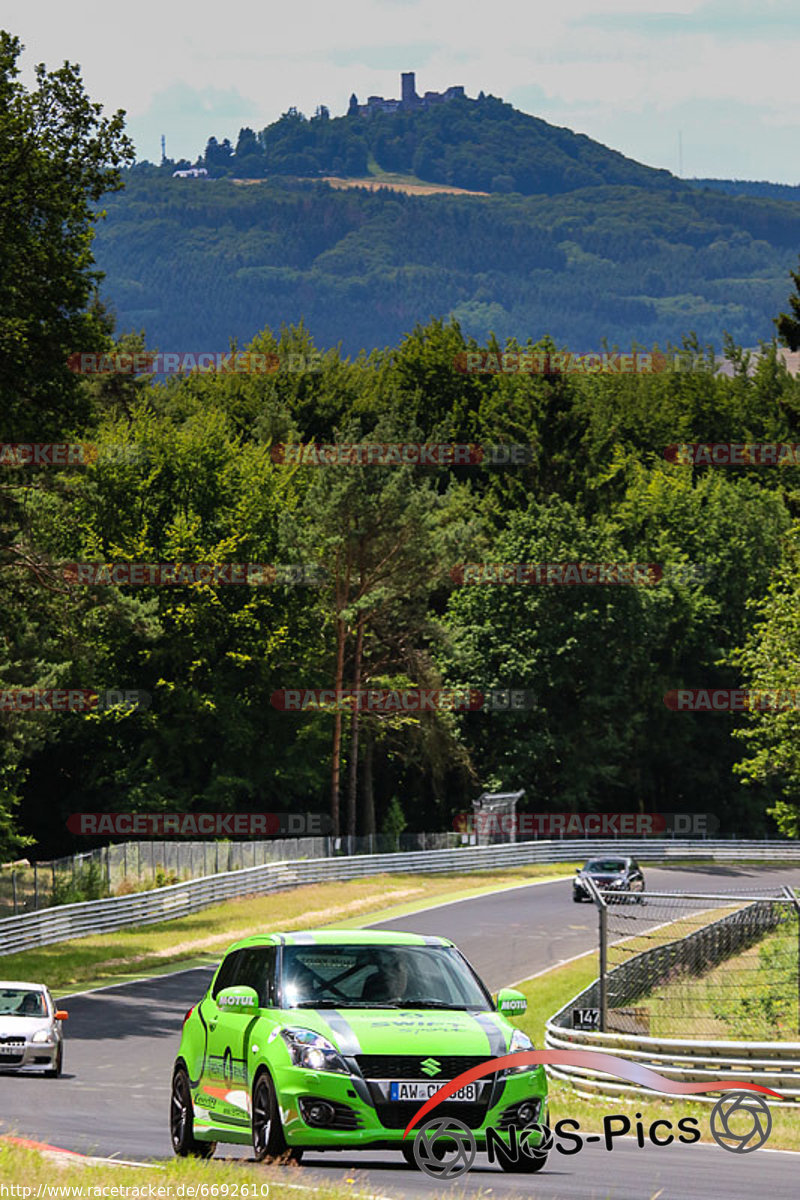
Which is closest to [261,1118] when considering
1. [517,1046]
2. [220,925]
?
[517,1046]

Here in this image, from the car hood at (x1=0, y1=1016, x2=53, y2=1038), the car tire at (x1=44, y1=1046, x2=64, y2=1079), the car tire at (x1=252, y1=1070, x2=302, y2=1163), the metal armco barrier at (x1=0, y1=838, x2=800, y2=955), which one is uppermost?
the car tire at (x1=252, y1=1070, x2=302, y2=1163)

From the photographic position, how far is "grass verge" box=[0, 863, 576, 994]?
41.2 metres

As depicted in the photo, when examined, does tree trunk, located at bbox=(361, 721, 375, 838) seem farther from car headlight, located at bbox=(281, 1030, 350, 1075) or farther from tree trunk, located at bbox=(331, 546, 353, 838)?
car headlight, located at bbox=(281, 1030, 350, 1075)

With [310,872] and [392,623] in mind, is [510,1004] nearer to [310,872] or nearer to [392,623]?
[310,872]

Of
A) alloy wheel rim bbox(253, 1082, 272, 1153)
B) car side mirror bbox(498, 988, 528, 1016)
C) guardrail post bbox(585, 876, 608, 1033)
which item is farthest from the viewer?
guardrail post bbox(585, 876, 608, 1033)

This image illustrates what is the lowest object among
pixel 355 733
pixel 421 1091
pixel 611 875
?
pixel 611 875

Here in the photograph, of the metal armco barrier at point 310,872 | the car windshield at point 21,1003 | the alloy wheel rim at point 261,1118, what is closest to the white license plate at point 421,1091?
the alloy wheel rim at point 261,1118

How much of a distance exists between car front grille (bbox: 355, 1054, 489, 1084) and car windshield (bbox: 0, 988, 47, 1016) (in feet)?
46.9

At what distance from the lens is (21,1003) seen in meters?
24.1

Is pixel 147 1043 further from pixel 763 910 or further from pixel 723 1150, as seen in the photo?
pixel 723 1150

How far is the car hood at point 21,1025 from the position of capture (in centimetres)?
2373

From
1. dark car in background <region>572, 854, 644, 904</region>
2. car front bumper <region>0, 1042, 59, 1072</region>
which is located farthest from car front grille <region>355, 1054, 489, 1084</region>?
dark car in background <region>572, 854, 644, 904</region>

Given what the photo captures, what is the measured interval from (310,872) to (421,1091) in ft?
168

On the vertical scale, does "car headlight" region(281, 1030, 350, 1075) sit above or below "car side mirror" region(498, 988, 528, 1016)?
below
